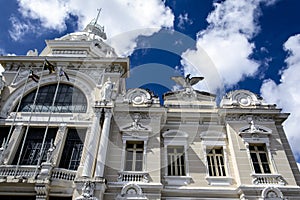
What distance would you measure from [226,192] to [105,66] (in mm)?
13054

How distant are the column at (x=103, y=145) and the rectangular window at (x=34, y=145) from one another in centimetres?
362

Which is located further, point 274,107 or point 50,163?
point 274,107

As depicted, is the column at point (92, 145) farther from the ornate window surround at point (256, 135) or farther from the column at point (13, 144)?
the ornate window surround at point (256, 135)

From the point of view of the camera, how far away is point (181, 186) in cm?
1428

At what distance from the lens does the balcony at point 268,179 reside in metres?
13.8

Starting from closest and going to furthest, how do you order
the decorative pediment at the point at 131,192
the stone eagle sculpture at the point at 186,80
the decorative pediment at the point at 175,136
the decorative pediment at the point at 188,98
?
1. the decorative pediment at the point at 131,192
2. the decorative pediment at the point at 175,136
3. the decorative pediment at the point at 188,98
4. the stone eagle sculpture at the point at 186,80

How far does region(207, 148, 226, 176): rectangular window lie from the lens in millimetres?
15156

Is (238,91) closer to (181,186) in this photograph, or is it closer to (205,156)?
(205,156)

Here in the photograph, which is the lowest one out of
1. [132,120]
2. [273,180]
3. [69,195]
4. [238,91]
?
[69,195]

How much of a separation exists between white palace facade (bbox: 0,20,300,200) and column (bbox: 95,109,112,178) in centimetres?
6

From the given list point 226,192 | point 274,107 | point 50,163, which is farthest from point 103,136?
point 274,107

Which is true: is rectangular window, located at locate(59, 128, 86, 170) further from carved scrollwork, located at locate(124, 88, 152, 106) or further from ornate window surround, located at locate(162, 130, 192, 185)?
ornate window surround, located at locate(162, 130, 192, 185)

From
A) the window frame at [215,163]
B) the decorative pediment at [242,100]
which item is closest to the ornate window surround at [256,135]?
the window frame at [215,163]

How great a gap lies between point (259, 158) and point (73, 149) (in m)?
11.9
